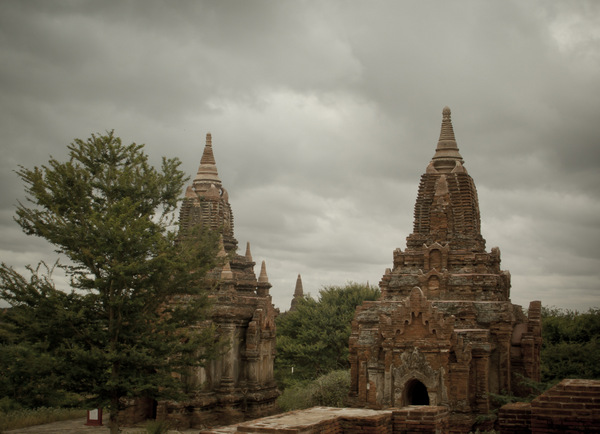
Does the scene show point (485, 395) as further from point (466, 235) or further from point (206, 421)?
point (206, 421)

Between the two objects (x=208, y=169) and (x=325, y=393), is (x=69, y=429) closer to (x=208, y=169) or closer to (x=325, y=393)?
(x=325, y=393)

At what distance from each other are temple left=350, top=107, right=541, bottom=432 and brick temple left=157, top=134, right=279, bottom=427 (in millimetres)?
6470

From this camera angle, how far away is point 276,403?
1326 inches

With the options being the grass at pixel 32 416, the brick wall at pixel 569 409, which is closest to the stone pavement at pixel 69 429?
the grass at pixel 32 416

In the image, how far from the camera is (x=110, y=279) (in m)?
19.4

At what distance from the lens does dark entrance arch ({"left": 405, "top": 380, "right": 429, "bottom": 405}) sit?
24.6 m

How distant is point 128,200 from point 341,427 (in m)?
10.8

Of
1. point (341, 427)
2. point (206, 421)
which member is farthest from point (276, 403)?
point (341, 427)

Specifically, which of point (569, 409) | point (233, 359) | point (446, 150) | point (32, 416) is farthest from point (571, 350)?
point (32, 416)

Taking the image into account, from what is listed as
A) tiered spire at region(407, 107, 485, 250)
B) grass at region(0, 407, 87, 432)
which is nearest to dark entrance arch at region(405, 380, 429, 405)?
tiered spire at region(407, 107, 485, 250)

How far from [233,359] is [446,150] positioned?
14199 mm

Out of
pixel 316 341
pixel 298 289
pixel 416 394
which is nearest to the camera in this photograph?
pixel 416 394

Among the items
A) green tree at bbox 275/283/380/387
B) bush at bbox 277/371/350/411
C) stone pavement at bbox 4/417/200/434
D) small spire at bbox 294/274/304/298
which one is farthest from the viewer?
small spire at bbox 294/274/304/298

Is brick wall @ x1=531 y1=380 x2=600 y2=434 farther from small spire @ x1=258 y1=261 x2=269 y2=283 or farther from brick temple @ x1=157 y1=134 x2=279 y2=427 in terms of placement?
small spire @ x1=258 y1=261 x2=269 y2=283
